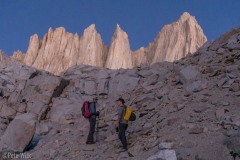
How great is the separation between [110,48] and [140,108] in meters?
44.6

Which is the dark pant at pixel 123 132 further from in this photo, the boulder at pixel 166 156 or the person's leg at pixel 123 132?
the boulder at pixel 166 156

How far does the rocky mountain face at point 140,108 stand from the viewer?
11.7 meters

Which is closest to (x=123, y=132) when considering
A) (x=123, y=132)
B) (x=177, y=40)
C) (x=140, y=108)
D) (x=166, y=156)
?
(x=123, y=132)

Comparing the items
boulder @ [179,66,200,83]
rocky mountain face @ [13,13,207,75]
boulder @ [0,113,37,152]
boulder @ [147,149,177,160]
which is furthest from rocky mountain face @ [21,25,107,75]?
boulder @ [147,149,177,160]

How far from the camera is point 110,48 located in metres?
60.2

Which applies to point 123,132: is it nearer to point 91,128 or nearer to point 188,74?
point 91,128

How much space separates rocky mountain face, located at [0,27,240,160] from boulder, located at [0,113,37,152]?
0.03 meters

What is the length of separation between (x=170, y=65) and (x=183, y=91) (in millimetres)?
4484

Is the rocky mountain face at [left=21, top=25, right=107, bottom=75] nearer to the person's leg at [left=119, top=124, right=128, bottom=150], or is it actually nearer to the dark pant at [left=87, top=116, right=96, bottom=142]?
the dark pant at [left=87, top=116, right=96, bottom=142]

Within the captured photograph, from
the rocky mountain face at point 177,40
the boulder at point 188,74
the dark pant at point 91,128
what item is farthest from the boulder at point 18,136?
the rocky mountain face at point 177,40

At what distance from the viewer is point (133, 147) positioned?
40.6ft

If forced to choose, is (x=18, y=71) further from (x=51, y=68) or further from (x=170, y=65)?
(x=51, y=68)

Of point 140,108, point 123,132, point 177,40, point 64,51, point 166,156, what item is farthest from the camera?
point 64,51

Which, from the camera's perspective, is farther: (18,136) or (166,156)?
(18,136)
